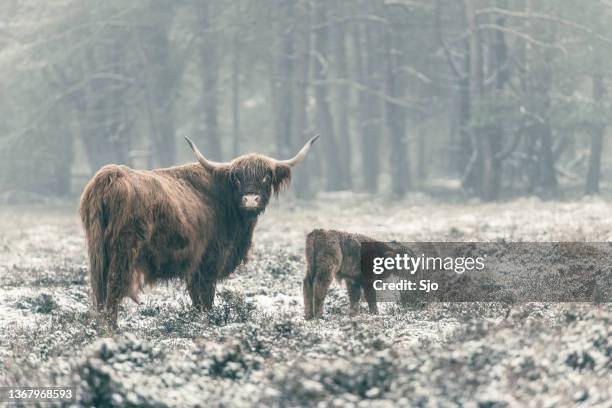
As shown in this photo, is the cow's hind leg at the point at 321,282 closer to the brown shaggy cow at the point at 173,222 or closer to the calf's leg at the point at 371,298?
the calf's leg at the point at 371,298

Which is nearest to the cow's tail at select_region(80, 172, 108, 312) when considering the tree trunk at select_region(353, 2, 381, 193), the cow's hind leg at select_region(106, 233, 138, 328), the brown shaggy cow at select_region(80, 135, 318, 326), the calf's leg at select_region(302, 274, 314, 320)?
the brown shaggy cow at select_region(80, 135, 318, 326)

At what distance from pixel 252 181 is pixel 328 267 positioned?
1213mm

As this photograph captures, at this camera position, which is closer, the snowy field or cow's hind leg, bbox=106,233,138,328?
the snowy field

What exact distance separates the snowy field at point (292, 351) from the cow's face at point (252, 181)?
1.03m

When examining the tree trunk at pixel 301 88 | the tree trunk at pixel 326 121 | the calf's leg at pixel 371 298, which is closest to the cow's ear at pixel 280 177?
the calf's leg at pixel 371 298

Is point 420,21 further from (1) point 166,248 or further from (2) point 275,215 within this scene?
(1) point 166,248

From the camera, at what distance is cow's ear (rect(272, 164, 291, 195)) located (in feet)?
35.8

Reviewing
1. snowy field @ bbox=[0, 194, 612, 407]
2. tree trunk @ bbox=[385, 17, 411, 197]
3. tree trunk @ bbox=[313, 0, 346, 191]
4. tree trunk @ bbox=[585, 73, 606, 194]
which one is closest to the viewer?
snowy field @ bbox=[0, 194, 612, 407]

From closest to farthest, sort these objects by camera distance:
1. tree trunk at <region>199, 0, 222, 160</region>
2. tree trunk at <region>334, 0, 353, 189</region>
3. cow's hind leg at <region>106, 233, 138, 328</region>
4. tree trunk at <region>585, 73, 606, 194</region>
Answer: cow's hind leg at <region>106, 233, 138, 328</region>
tree trunk at <region>585, 73, 606, 194</region>
tree trunk at <region>199, 0, 222, 160</region>
tree trunk at <region>334, 0, 353, 189</region>

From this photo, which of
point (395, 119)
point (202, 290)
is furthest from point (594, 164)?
point (202, 290)

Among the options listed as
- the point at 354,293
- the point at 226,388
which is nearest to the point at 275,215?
the point at 354,293

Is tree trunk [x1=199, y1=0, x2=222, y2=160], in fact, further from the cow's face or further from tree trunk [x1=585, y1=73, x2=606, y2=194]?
the cow's face

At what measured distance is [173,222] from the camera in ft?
31.1

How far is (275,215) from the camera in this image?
2784cm
